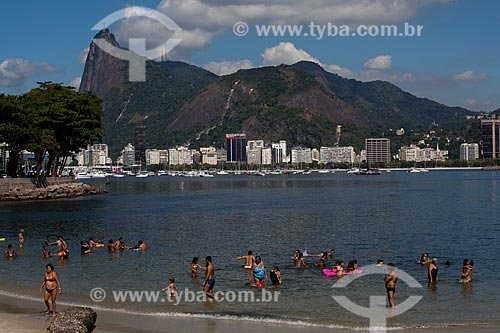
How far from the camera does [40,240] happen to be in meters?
41.5

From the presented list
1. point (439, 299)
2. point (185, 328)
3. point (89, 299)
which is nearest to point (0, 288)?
point (89, 299)

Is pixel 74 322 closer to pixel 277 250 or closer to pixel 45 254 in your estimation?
pixel 45 254

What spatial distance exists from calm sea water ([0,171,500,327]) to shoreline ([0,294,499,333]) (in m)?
0.73

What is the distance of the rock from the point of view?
55.0 ft

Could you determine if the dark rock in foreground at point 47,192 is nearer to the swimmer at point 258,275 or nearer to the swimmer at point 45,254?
the swimmer at point 45,254

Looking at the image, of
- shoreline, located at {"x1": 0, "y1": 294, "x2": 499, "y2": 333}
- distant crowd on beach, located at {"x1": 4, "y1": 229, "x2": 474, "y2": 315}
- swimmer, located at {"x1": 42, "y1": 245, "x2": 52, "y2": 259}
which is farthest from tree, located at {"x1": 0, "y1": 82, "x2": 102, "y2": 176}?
shoreline, located at {"x1": 0, "y1": 294, "x2": 499, "y2": 333}

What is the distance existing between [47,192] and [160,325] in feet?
223

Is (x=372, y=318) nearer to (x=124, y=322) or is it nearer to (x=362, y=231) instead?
(x=124, y=322)

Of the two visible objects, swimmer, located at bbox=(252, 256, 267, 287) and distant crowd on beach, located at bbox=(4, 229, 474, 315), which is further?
swimmer, located at bbox=(252, 256, 267, 287)

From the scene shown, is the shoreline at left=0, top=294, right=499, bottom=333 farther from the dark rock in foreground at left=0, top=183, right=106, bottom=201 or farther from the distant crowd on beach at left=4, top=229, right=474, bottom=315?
the dark rock in foreground at left=0, top=183, right=106, bottom=201

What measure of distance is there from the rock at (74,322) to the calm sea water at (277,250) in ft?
12.5

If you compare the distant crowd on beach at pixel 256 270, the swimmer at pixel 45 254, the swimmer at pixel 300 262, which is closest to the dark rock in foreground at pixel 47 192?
the distant crowd on beach at pixel 256 270

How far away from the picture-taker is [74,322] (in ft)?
55.7

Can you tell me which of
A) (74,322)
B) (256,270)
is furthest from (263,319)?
(74,322)
